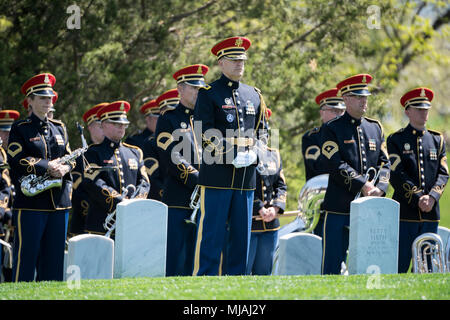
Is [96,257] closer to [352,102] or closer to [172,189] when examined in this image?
[172,189]

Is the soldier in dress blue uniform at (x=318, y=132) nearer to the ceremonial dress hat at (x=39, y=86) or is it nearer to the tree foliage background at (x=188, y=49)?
the tree foliage background at (x=188, y=49)

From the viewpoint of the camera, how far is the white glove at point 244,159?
829cm

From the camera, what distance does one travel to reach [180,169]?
9836mm

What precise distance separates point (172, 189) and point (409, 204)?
2878mm

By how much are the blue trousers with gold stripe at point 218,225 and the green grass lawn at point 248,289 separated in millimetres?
581

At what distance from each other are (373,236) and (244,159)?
1563 mm

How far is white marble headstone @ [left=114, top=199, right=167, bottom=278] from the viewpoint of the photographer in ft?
27.6

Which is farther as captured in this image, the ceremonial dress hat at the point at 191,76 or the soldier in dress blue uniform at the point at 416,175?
the soldier in dress blue uniform at the point at 416,175

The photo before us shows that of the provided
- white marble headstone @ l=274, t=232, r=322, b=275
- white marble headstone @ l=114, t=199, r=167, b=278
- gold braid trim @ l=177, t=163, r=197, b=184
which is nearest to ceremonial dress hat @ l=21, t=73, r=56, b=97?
gold braid trim @ l=177, t=163, r=197, b=184

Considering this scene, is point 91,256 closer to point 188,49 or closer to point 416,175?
point 416,175

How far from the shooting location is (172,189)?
10102 mm

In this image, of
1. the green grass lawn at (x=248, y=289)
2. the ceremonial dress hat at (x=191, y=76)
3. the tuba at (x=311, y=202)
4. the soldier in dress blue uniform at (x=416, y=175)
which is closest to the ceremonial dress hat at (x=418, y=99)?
the soldier in dress blue uniform at (x=416, y=175)

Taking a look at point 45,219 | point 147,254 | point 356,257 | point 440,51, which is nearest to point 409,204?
point 356,257

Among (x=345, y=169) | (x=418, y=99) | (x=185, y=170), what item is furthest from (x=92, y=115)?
(x=418, y=99)
